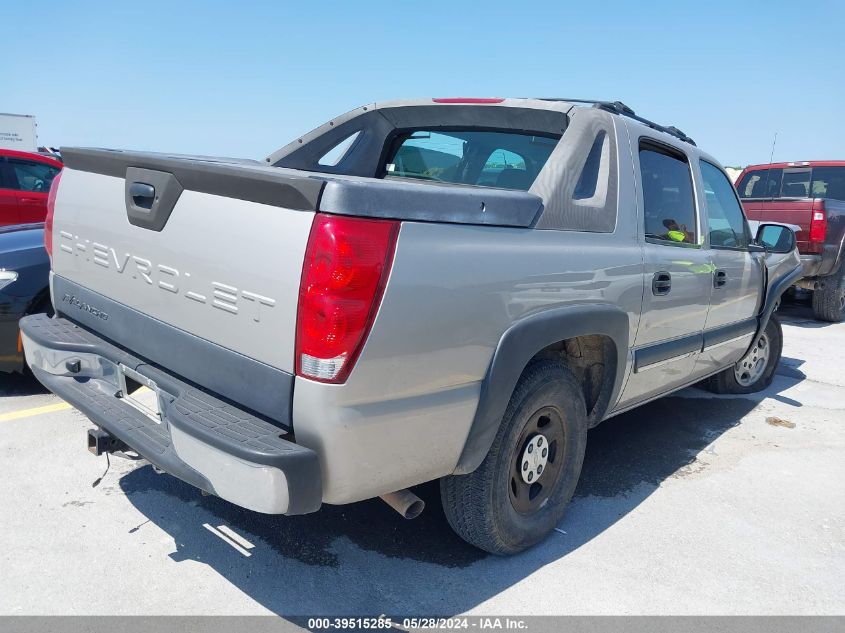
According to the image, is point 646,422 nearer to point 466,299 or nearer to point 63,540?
point 466,299

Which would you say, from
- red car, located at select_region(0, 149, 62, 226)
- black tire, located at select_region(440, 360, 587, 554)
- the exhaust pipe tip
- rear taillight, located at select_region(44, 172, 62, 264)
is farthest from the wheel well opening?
red car, located at select_region(0, 149, 62, 226)

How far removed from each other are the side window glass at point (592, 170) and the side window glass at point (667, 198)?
0.35 meters

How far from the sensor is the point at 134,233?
250cm

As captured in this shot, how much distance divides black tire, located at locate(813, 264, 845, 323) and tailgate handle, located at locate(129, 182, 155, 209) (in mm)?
8772

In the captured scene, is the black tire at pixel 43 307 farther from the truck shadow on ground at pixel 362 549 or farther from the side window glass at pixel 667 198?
the side window glass at pixel 667 198

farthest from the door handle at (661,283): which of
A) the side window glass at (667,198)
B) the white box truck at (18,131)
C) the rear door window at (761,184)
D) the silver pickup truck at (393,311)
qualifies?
the white box truck at (18,131)

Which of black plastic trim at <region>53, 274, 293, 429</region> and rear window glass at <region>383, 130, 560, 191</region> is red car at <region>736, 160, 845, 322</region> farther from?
black plastic trim at <region>53, 274, 293, 429</region>

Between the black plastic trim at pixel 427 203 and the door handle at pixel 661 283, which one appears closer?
the black plastic trim at pixel 427 203

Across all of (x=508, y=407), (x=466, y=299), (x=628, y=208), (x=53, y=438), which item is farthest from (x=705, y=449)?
(x=53, y=438)

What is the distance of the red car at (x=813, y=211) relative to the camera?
26.8 ft

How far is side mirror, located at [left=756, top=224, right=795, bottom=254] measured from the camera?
4.69 metres

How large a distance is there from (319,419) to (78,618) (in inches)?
48.5

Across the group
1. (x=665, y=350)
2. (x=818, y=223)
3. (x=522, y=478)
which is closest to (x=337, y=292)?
(x=522, y=478)

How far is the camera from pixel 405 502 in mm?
2354
